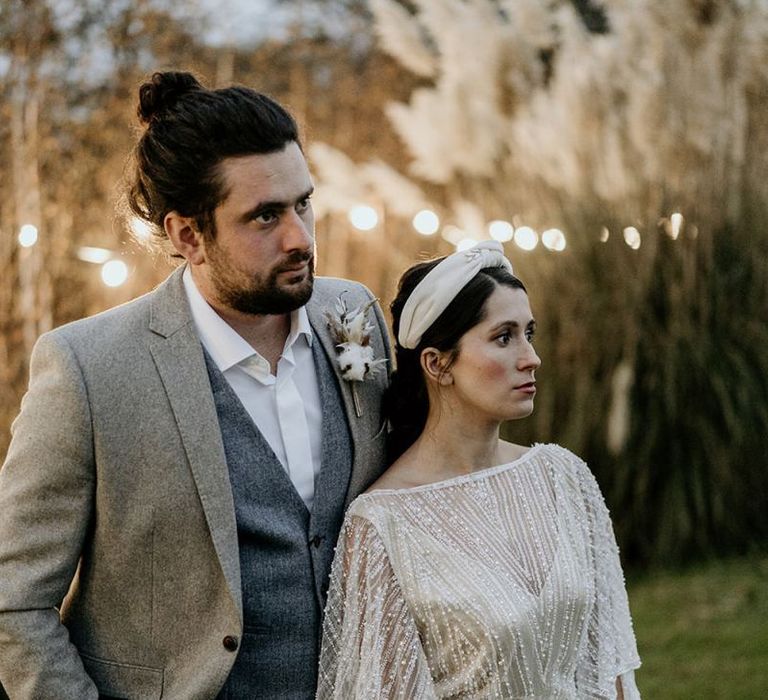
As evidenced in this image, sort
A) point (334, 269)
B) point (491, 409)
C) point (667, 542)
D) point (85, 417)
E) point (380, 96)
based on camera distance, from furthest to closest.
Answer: point (380, 96), point (334, 269), point (667, 542), point (491, 409), point (85, 417)

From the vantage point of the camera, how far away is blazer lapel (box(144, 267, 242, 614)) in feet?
7.26

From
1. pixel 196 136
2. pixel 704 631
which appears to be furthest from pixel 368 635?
pixel 704 631

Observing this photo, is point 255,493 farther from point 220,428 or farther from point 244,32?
point 244,32

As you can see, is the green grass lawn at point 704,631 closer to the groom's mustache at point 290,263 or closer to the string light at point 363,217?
the string light at point 363,217

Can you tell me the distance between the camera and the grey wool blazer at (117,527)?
2195mm

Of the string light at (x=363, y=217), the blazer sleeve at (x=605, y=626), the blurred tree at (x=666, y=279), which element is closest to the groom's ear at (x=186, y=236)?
the blazer sleeve at (x=605, y=626)

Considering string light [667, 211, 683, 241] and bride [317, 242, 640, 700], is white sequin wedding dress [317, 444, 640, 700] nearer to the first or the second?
bride [317, 242, 640, 700]

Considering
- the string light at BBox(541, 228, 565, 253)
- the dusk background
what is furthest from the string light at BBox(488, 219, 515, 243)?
the string light at BBox(541, 228, 565, 253)

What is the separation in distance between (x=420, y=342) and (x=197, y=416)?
56 centimetres

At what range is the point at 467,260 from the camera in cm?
257

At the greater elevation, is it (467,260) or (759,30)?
(759,30)

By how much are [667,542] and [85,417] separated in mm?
3669

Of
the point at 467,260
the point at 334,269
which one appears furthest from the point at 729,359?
the point at 467,260

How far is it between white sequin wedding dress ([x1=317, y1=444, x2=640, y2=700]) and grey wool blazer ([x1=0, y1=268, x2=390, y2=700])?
0.88 feet
